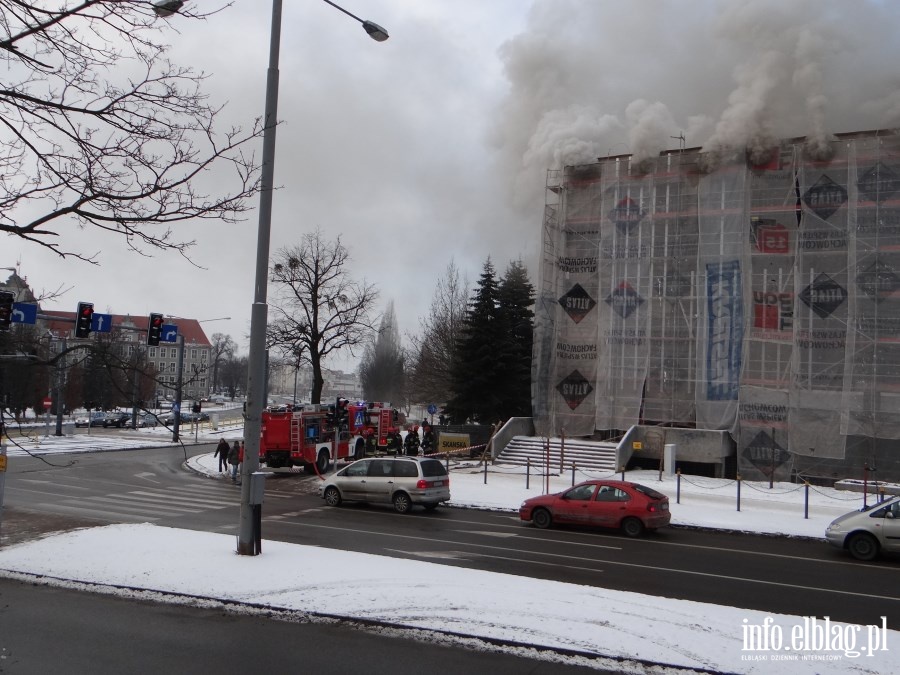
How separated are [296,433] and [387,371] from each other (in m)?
60.8

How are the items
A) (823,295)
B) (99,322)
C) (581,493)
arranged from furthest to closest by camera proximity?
(823,295) < (99,322) < (581,493)

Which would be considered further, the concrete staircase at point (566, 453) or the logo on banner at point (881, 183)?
the concrete staircase at point (566, 453)

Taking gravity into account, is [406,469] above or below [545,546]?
above

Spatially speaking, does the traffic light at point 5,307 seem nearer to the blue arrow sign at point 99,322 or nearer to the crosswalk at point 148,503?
the crosswalk at point 148,503

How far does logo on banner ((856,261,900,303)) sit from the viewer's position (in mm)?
25781

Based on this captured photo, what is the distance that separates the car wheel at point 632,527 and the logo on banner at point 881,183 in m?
17.6

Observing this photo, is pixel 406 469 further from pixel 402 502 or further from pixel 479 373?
pixel 479 373

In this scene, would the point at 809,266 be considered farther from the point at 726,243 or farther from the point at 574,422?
the point at 574,422

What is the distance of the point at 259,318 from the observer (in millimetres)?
11414

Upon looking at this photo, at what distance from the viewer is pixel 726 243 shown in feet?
96.4

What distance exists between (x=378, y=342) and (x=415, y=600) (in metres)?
87.5

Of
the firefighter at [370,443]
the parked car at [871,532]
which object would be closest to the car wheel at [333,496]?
the firefighter at [370,443]

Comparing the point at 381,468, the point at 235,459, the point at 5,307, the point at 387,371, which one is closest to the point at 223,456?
the point at 235,459

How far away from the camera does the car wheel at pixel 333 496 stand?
68.5 feet
